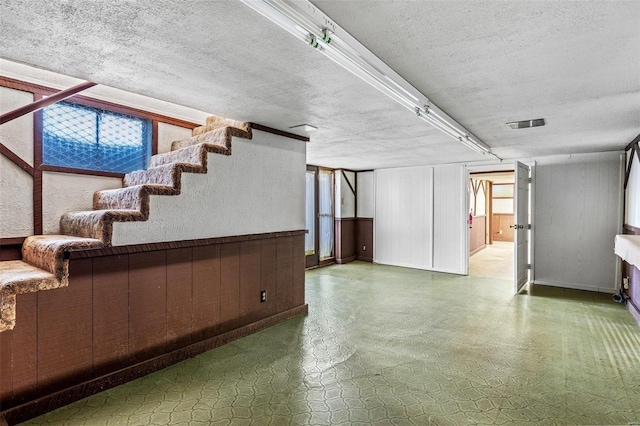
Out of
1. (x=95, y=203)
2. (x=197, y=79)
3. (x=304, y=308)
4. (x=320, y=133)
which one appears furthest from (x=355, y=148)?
(x=95, y=203)

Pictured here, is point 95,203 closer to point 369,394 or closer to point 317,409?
point 317,409

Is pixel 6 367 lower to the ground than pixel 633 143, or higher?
lower

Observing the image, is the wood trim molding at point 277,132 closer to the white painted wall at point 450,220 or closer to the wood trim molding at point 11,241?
the wood trim molding at point 11,241

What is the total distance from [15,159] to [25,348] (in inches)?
50.1

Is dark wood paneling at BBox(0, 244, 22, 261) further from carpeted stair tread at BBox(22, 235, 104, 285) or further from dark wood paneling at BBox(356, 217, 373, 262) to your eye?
dark wood paneling at BBox(356, 217, 373, 262)

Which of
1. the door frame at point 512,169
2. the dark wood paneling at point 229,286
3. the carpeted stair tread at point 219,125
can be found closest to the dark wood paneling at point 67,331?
the dark wood paneling at point 229,286

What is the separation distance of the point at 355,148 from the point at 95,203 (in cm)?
330

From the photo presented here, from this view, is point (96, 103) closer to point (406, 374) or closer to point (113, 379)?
point (113, 379)

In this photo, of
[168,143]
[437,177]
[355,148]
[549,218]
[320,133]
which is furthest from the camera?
[437,177]

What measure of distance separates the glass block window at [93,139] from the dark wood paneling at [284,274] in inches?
64.4

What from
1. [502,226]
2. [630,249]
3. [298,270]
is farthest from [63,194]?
[502,226]

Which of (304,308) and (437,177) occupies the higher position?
(437,177)

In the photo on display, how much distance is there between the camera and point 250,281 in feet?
11.4

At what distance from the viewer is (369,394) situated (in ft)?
7.62
